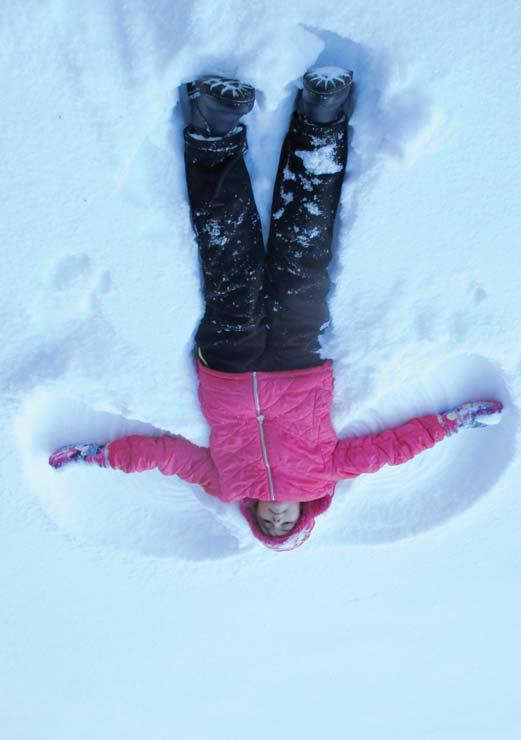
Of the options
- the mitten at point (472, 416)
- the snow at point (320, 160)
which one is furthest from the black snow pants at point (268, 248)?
the mitten at point (472, 416)

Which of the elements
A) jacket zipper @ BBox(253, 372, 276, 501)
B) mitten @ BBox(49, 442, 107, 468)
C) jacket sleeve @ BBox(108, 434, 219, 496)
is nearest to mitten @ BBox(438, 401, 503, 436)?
jacket zipper @ BBox(253, 372, 276, 501)

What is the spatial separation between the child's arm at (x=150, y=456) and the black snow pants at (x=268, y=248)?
32cm

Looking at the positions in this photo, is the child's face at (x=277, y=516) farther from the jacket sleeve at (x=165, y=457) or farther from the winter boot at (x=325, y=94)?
the winter boot at (x=325, y=94)

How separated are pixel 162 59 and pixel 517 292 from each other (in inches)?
41.0

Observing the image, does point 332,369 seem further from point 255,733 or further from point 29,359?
point 255,733

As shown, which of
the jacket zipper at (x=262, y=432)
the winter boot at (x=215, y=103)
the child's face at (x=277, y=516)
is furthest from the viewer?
the child's face at (x=277, y=516)

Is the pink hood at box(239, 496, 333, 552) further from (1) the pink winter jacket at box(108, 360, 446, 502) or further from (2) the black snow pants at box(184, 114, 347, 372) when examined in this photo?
(2) the black snow pants at box(184, 114, 347, 372)

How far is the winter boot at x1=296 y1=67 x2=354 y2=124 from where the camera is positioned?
120 cm

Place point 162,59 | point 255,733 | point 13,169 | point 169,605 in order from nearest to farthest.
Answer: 1. point 162,59
2. point 13,169
3. point 169,605
4. point 255,733

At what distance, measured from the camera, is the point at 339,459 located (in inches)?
68.4

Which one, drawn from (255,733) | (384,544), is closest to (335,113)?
(384,544)

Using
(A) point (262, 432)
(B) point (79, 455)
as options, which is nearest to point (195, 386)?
(A) point (262, 432)

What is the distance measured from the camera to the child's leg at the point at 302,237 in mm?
1311

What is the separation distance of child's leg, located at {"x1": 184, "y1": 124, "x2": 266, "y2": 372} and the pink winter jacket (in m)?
0.07
